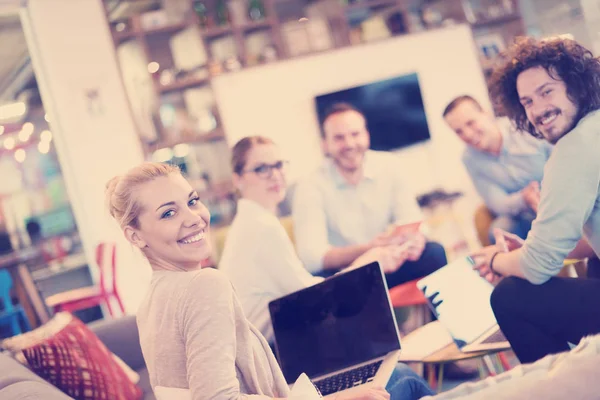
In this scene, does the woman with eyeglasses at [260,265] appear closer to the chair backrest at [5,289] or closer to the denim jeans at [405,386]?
the denim jeans at [405,386]

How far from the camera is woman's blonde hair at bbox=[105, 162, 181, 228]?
48.7 inches

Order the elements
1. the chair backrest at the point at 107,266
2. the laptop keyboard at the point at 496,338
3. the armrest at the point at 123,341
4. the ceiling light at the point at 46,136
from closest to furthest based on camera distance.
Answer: the laptop keyboard at the point at 496,338 < the armrest at the point at 123,341 < the chair backrest at the point at 107,266 < the ceiling light at the point at 46,136

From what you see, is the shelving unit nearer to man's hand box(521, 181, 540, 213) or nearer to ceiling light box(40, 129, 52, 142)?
ceiling light box(40, 129, 52, 142)

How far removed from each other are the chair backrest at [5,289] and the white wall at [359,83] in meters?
A: 2.01

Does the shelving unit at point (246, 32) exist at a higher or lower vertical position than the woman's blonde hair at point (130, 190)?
higher

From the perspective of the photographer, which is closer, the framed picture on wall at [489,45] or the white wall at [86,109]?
the white wall at [86,109]

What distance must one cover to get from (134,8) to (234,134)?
150 cm

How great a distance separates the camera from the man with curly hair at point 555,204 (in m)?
1.49

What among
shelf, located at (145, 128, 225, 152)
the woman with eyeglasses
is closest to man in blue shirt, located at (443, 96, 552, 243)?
the woman with eyeglasses

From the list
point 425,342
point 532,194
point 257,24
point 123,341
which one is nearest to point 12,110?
point 257,24

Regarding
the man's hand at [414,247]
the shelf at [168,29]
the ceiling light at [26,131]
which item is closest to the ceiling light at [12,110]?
the ceiling light at [26,131]

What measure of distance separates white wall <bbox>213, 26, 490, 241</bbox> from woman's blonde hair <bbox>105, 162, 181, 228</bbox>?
405 centimetres

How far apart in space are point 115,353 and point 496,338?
5.39 ft

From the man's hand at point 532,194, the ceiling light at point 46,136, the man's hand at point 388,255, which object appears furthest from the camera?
the ceiling light at point 46,136
